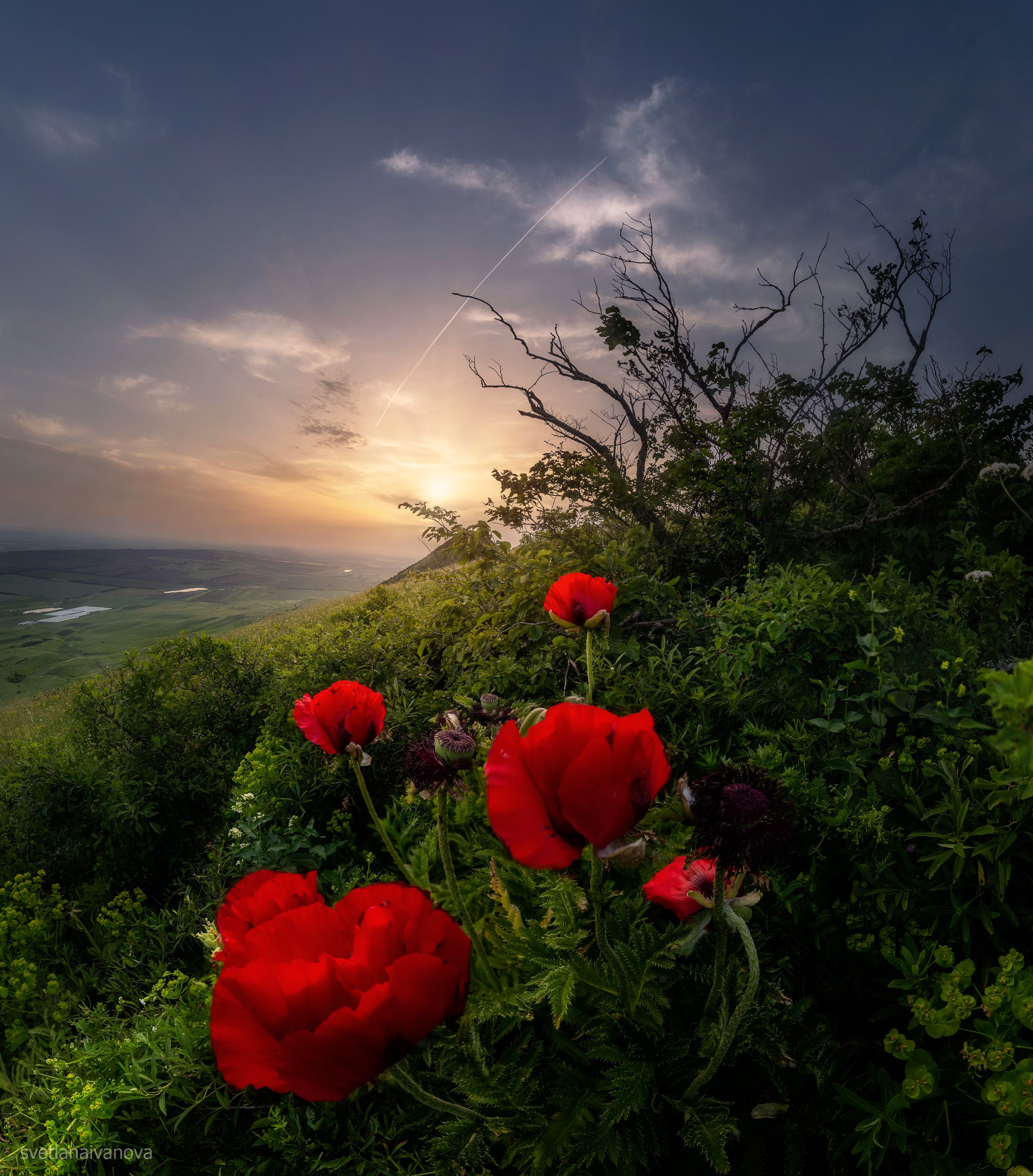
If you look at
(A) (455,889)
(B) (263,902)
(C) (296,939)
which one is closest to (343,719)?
(A) (455,889)

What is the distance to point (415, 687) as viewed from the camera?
3133mm

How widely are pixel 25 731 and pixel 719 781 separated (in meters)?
4.75

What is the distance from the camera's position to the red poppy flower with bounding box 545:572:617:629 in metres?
1.62

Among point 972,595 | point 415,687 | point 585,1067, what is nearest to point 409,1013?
point 585,1067

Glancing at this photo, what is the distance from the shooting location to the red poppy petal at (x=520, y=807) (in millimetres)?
784

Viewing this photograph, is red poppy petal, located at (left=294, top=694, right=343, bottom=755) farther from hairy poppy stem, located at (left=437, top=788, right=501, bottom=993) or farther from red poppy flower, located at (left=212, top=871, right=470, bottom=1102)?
red poppy flower, located at (left=212, top=871, right=470, bottom=1102)

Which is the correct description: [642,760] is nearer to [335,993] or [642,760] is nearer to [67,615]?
[335,993]

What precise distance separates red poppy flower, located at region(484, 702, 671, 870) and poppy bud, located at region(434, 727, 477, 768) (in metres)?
0.35

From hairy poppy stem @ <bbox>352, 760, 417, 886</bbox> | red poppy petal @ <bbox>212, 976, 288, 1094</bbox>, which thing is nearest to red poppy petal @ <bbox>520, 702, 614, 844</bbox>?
red poppy petal @ <bbox>212, 976, 288, 1094</bbox>

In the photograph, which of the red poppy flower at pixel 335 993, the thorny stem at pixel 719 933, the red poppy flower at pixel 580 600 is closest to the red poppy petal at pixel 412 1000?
the red poppy flower at pixel 335 993

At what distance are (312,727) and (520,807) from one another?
0.92 meters

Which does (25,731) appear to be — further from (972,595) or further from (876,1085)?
(972,595)

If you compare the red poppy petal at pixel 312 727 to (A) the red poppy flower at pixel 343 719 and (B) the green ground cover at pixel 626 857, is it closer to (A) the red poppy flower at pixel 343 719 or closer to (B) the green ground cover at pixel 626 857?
(A) the red poppy flower at pixel 343 719

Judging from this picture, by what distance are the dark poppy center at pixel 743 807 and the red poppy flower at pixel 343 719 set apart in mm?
955
